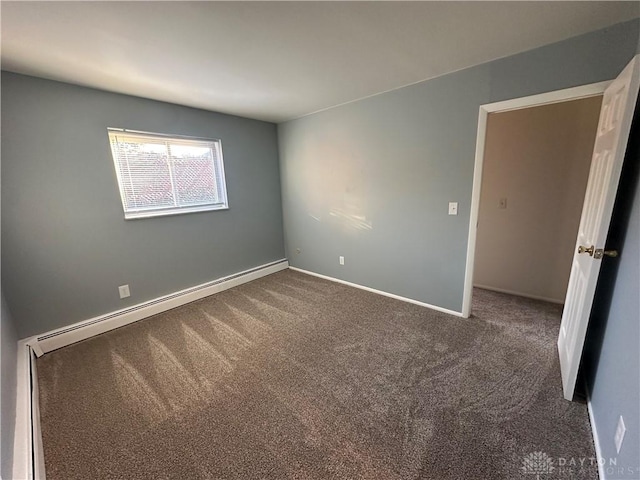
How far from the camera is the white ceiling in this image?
1.32 meters

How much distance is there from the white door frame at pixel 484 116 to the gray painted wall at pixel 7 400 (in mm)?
3033

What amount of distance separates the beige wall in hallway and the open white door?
1001mm

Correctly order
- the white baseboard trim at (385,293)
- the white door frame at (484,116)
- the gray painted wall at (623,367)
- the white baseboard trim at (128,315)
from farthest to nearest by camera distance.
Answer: the white baseboard trim at (385,293), the white baseboard trim at (128,315), the white door frame at (484,116), the gray painted wall at (623,367)

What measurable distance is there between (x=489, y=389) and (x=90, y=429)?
2442 millimetres

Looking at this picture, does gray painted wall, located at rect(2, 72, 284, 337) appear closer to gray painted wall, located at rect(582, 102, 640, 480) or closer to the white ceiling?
the white ceiling

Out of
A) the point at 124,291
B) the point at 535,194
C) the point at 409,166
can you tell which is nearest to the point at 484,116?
the point at 409,166

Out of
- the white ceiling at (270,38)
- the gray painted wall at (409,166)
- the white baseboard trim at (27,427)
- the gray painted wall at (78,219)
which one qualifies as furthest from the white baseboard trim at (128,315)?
the white ceiling at (270,38)

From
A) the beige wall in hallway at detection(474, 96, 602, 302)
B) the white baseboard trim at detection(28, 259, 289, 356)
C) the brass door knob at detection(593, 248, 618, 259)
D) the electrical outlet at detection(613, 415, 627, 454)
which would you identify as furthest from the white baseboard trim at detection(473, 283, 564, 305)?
the white baseboard trim at detection(28, 259, 289, 356)

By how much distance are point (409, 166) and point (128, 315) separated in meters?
3.25

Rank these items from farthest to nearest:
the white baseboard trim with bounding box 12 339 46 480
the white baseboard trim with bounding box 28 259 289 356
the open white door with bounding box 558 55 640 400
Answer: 1. the white baseboard trim with bounding box 28 259 289 356
2. the open white door with bounding box 558 55 640 400
3. the white baseboard trim with bounding box 12 339 46 480

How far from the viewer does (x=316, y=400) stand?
162 cm

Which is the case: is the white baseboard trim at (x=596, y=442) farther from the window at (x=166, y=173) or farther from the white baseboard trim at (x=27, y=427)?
the window at (x=166, y=173)

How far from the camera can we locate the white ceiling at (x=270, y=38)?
4.32ft

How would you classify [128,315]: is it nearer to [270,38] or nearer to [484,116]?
[270,38]
